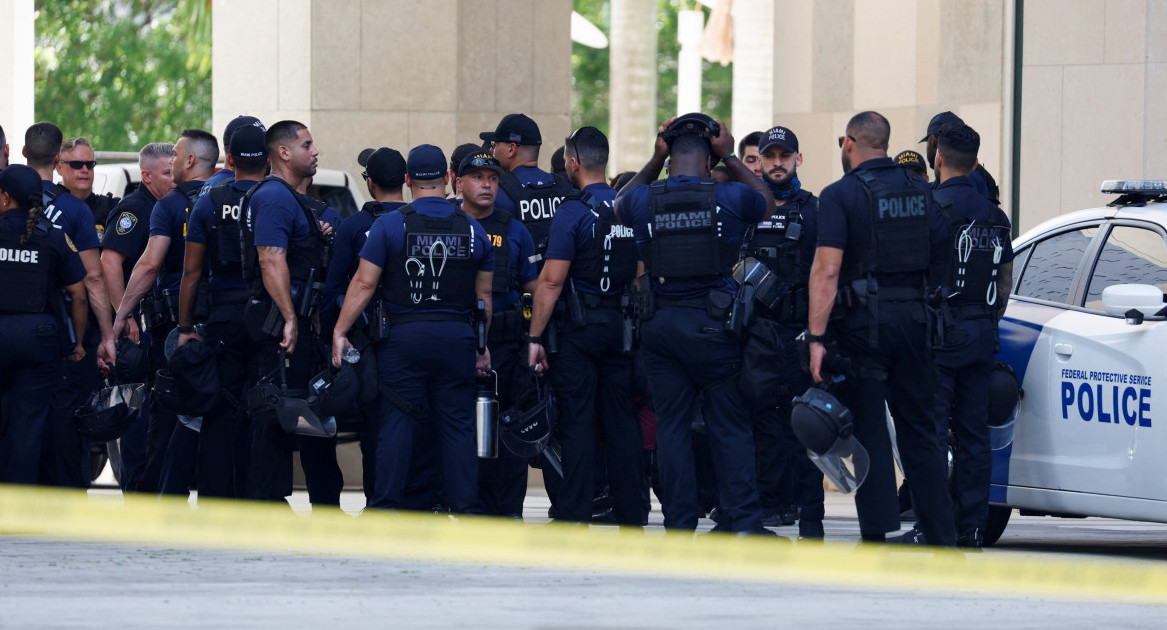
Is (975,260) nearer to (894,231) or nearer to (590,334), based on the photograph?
(894,231)

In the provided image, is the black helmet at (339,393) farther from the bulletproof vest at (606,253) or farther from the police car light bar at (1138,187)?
the police car light bar at (1138,187)

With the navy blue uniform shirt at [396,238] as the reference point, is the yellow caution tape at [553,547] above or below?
below

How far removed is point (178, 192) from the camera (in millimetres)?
9898

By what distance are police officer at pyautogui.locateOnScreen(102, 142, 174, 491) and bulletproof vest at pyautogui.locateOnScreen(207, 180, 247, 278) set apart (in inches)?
49.3

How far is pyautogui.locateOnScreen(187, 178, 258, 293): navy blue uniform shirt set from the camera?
9234 mm

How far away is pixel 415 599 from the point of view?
6.43 meters

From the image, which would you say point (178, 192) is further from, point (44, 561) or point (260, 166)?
point (44, 561)

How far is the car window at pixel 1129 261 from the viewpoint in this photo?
8.91m

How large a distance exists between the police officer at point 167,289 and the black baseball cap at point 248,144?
21.4 inches

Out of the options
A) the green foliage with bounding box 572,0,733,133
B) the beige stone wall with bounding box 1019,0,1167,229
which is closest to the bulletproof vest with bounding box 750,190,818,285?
the beige stone wall with bounding box 1019,0,1167,229

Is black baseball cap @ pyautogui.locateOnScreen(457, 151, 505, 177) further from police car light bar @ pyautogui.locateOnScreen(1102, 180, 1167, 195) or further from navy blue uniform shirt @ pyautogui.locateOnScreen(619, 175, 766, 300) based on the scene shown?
police car light bar @ pyautogui.locateOnScreen(1102, 180, 1167, 195)

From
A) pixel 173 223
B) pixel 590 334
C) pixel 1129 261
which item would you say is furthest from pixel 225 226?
pixel 1129 261

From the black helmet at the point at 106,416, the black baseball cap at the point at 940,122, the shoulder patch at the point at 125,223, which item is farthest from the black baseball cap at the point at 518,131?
the black helmet at the point at 106,416

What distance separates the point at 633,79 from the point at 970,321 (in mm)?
23789
